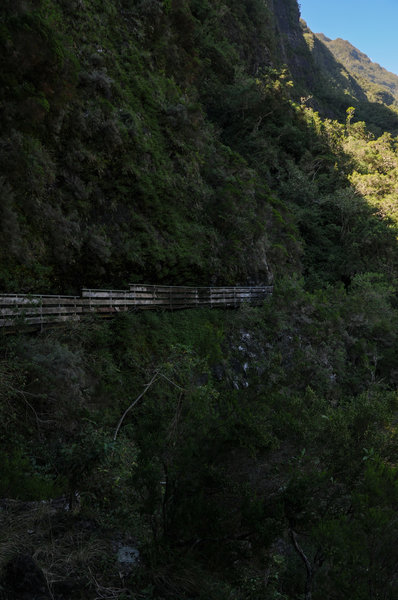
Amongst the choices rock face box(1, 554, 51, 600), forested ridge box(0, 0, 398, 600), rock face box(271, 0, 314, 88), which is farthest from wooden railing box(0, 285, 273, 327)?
rock face box(271, 0, 314, 88)

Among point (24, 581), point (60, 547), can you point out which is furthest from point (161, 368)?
point (24, 581)

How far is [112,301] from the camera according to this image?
11.4 metres

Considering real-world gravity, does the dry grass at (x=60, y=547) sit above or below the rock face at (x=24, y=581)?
below

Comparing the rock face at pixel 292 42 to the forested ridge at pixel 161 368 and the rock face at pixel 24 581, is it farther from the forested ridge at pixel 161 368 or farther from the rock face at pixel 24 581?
the rock face at pixel 24 581

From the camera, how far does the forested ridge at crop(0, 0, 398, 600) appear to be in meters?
4.37

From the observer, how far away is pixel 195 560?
4.40 meters

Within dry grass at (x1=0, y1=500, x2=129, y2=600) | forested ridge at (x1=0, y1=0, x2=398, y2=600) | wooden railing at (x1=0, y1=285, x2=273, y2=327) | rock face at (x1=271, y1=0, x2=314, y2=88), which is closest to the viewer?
dry grass at (x1=0, y1=500, x2=129, y2=600)

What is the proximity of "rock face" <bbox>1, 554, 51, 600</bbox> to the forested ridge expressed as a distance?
0.02m

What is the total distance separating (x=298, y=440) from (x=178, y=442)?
1964 mm

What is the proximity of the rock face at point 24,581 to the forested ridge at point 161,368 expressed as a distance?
2 cm

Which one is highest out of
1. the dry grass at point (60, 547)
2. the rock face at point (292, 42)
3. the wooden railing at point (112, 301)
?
the rock face at point (292, 42)

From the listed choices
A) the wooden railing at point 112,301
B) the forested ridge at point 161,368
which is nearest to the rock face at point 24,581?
the forested ridge at point 161,368

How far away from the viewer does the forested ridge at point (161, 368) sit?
4371 millimetres

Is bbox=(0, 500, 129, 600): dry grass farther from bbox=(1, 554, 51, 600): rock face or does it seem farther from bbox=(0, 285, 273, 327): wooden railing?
bbox=(0, 285, 273, 327): wooden railing
